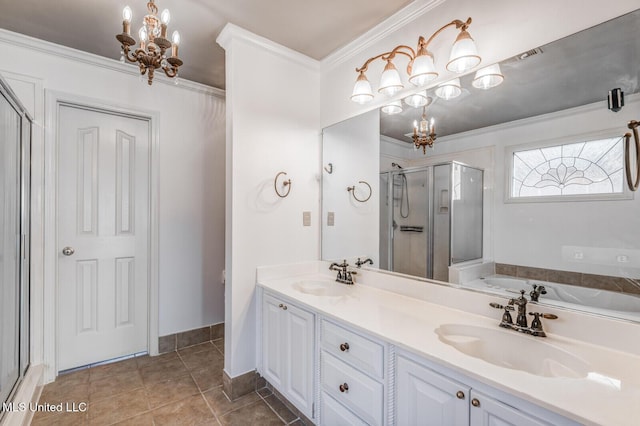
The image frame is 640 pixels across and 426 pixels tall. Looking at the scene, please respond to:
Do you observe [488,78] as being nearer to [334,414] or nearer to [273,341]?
[334,414]

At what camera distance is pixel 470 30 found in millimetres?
1514

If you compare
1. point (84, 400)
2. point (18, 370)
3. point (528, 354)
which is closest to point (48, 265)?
point (18, 370)

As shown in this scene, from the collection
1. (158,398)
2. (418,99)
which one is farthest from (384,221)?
(158,398)

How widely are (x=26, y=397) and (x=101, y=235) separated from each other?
3.73 feet

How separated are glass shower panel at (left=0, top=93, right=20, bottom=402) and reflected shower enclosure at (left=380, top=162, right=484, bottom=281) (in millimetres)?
2210

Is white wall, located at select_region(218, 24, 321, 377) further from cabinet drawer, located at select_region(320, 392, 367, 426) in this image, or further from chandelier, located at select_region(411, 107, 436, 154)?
chandelier, located at select_region(411, 107, 436, 154)

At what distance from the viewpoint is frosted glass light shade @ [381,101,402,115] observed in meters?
1.89

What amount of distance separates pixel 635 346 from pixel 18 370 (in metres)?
3.18

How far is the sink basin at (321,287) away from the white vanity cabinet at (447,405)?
0.91m

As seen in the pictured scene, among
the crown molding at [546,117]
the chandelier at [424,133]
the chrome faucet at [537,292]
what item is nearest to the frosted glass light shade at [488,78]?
the crown molding at [546,117]

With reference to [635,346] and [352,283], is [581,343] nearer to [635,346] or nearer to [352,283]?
[635,346]

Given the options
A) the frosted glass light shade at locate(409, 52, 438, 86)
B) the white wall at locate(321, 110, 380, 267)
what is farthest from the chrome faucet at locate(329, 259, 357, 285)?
the frosted glass light shade at locate(409, 52, 438, 86)

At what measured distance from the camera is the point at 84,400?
77.9 inches

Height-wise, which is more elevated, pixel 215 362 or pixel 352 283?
pixel 352 283
